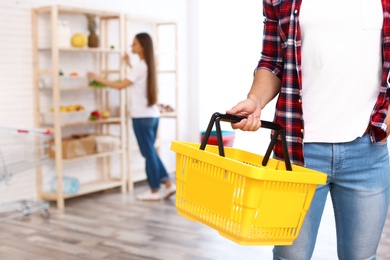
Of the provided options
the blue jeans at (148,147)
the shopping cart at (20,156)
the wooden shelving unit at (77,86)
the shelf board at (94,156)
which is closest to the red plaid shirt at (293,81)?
the shopping cart at (20,156)

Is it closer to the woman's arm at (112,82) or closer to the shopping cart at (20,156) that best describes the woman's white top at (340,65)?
the shopping cart at (20,156)

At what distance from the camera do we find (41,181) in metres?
5.07

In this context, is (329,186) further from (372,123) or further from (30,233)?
(30,233)

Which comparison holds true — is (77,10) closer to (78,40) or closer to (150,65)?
(78,40)

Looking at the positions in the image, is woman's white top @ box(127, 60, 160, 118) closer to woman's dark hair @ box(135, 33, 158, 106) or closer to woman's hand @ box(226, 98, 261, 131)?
woman's dark hair @ box(135, 33, 158, 106)

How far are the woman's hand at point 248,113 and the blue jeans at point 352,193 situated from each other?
0.18 meters

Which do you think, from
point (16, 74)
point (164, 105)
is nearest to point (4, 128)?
point (16, 74)

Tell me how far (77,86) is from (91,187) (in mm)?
929

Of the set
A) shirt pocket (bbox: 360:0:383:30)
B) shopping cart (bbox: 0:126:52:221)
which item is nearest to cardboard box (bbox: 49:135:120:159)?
shopping cart (bbox: 0:126:52:221)

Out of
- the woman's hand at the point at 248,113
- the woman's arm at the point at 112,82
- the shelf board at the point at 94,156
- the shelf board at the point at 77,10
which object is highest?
the shelf board at the point at 77,10

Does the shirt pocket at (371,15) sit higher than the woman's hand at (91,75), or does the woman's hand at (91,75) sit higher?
the shirt pocket at (371,15)

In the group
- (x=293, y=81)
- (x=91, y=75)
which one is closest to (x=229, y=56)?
(x=91, y=75)

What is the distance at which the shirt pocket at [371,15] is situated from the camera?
Answer: 1.47 m

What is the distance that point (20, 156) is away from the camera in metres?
4.55
